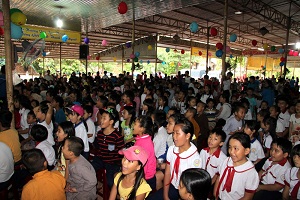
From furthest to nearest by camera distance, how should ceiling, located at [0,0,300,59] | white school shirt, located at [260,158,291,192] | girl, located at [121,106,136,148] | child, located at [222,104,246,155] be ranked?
ceiling, located at [0,0,300,59] → child, located at [222,104,246,155] → girl, located at [121,106,136,148] → white school shirt, located at [260,158,291,192]

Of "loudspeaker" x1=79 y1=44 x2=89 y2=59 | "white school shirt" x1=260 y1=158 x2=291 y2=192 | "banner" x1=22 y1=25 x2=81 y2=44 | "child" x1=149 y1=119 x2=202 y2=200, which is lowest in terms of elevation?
"white school shirt" x1=260 y1=158 x2=291 y2=192

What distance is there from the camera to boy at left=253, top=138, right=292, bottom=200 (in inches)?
94.7

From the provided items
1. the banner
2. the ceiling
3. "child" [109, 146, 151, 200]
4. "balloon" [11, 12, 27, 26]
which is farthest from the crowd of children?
the banner

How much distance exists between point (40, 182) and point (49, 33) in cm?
870

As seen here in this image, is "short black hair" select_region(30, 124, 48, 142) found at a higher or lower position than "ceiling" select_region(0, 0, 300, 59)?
lower

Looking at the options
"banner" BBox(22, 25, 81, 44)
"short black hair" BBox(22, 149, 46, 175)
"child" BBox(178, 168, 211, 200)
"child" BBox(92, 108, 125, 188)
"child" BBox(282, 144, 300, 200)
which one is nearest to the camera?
"child" BBox(178, 168, 211, 200)

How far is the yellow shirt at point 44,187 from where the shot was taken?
5.97 ft

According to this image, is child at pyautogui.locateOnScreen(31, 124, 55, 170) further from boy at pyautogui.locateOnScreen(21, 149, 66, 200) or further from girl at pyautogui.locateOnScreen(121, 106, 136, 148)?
girl at pyautogui.locateOnScreen(121, 106, 136, 148)

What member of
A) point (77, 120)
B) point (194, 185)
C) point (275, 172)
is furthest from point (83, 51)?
point (194, 185)

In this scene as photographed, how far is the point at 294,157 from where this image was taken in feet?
7.04

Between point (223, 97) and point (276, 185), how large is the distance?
118 inches

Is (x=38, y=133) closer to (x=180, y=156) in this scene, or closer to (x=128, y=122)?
(x=128, y=122)

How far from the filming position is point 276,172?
7.98 feet

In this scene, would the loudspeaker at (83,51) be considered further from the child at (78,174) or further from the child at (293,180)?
the child at (293,180)
